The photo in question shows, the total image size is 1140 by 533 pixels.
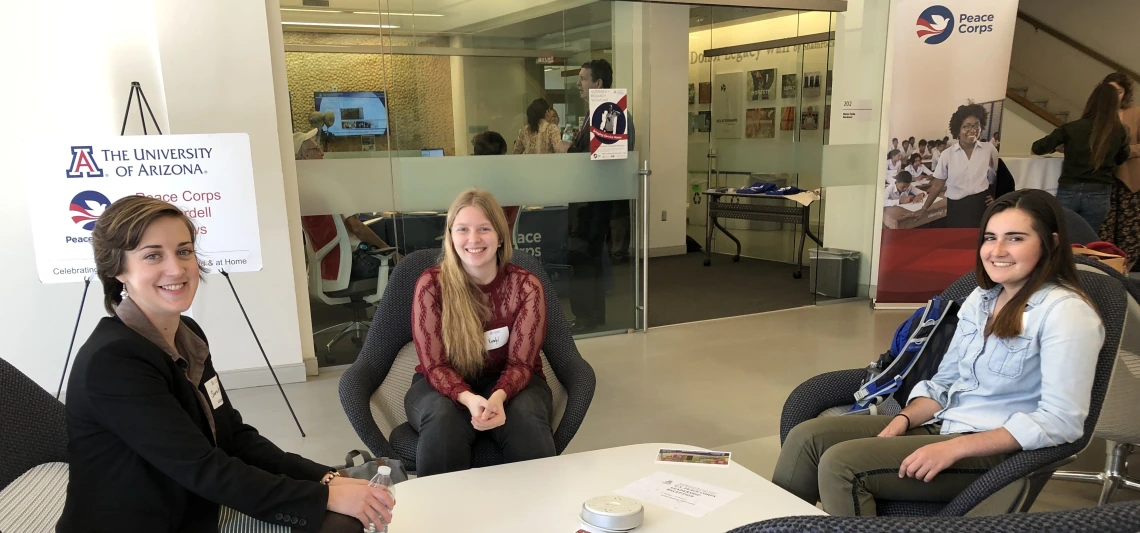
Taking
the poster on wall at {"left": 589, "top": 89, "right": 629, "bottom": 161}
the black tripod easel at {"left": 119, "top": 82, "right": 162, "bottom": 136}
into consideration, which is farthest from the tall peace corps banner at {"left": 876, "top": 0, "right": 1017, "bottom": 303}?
the black tripod easel at {"left": 119, "top": 82, "right": 162, "bottom": 136}

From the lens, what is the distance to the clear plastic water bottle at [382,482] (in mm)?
1519

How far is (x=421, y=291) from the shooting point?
235 cm

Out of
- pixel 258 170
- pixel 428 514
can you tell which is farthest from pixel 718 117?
pixel 428 514

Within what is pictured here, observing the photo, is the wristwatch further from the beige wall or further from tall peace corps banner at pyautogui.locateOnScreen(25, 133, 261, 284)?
the beige wall

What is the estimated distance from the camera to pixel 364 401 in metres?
2.30

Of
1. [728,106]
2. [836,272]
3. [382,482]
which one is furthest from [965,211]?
[382,482]

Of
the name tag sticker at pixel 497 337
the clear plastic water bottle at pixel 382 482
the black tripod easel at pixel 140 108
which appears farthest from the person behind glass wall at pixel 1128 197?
the black tripod easel at pixel 140 108

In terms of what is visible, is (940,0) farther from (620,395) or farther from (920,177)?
(620,395)

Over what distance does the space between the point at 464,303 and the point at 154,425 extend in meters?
1.06

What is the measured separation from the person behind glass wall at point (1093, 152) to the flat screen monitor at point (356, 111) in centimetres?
466

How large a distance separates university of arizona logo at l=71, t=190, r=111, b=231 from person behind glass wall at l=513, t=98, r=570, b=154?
2.26 meters

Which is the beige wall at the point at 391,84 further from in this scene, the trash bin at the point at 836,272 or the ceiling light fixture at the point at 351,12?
the trash bin at the point at 836,272

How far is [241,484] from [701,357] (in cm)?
340

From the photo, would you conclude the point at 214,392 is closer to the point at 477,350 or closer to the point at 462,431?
the point at 462,431
